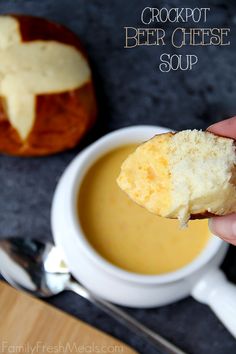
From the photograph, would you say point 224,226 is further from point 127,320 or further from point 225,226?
point 127,320

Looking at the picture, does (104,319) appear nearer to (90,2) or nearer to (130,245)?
(130,245)

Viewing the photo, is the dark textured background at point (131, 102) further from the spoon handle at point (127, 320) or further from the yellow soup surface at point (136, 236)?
the yellow soup surface at point (136, 236)

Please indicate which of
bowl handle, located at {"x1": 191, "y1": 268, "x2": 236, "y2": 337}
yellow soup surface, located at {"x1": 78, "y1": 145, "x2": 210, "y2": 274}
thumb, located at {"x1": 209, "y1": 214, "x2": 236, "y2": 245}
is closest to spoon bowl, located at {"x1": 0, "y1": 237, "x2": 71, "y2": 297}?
yellow soup surface, located at {"x1": 78, "y1": 145, "x2": 210, "y2": 274}

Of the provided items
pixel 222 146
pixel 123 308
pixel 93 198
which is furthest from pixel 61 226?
pixel 222 146

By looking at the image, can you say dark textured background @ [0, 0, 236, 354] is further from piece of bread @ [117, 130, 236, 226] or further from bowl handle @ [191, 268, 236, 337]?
piece of bread @ [117, 130, 236, 226]

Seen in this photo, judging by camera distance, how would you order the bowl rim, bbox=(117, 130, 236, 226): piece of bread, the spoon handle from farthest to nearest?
the spoon handle, the bowl rim, bbox=(117, 130, 236, 226): piece of bread

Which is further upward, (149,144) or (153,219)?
(149,144)
